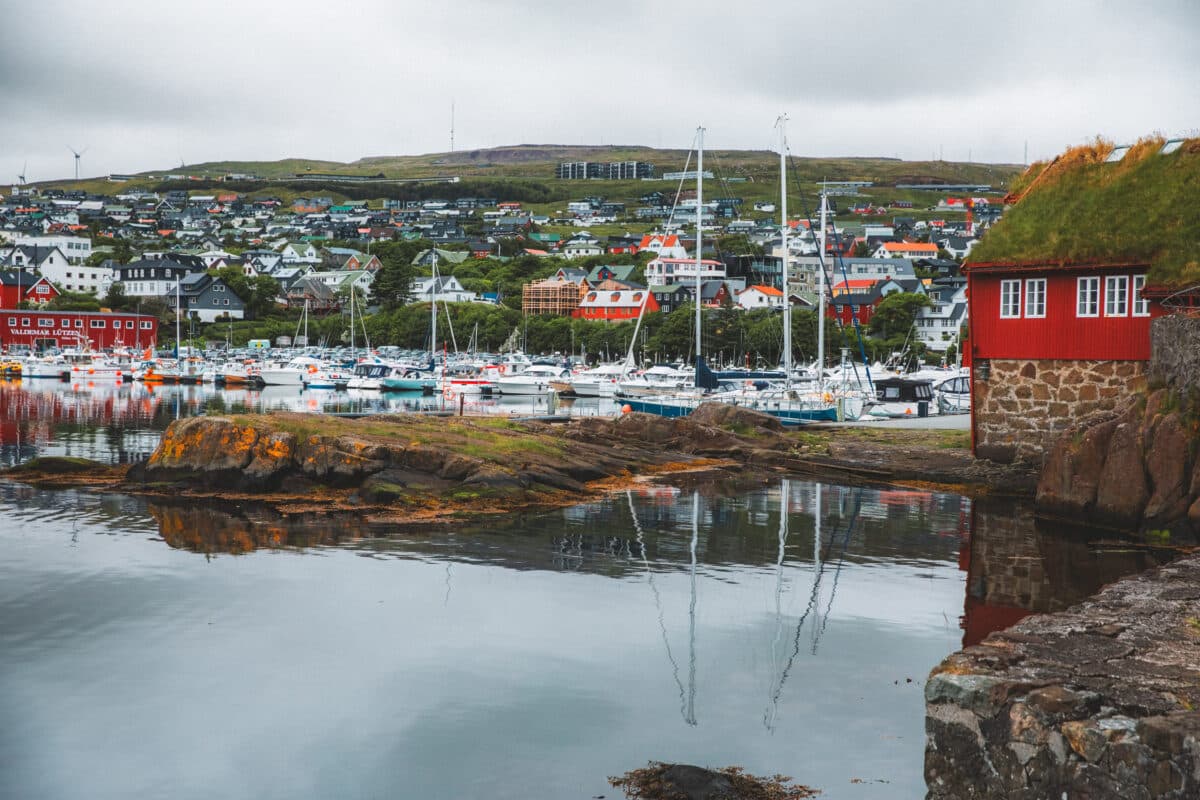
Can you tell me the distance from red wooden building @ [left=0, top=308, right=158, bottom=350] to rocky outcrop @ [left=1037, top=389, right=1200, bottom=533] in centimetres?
13673

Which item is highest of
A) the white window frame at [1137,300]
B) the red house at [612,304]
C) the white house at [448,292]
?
the white house at [448,292]

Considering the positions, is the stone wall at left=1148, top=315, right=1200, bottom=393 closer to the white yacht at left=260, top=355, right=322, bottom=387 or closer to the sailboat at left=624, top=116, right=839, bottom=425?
the sailboat at left=624, top=116, right=839, bottom=425

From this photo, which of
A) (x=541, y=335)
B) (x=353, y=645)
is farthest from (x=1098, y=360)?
(x=541, y=335)

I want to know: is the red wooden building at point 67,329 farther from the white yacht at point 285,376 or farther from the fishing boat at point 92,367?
the white yacht at point 285,376

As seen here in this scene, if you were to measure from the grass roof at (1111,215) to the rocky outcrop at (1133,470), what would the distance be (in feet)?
14.1

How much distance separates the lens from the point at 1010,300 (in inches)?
1264

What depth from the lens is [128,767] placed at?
1241cm

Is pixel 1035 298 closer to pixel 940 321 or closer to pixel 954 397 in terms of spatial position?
pixel 954 397

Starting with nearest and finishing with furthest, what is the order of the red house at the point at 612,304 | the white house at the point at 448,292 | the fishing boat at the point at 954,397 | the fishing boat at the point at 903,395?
the fishing boat at the point at 954,397 → the fishing boat at the point at 903,395 → the red house at the point at 612,304 → the white house at the point at 448,292

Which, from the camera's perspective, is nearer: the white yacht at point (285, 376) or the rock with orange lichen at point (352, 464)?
the rock with orange lichen at point (352, 464)

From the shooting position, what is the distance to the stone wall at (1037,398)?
99.0 ft

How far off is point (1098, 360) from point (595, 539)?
14.4 metres

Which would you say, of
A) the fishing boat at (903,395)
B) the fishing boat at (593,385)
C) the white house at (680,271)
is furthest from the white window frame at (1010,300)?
the white house at (680,271)

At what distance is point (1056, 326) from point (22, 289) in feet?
539
